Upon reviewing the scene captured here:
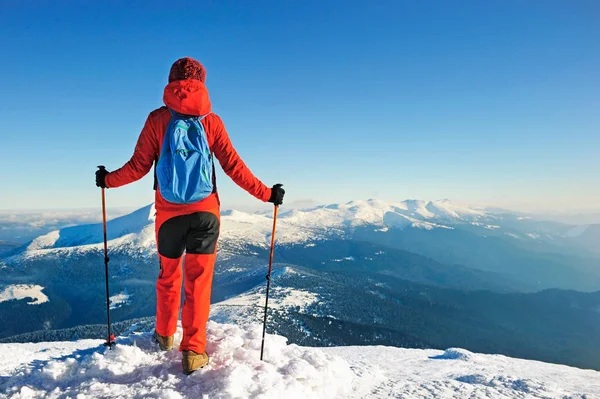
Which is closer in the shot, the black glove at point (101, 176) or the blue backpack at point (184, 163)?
the blue backpack at point (184, 163)

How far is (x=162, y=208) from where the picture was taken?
5801 mm

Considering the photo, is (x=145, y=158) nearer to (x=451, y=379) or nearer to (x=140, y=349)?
(x=140, y=349)

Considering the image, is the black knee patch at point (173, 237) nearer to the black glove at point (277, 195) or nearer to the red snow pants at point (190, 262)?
the red snow pants at point (190, 262)

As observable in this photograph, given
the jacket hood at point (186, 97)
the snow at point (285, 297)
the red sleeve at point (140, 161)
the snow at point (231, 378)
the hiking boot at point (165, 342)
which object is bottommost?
the snow at point (285, 297)

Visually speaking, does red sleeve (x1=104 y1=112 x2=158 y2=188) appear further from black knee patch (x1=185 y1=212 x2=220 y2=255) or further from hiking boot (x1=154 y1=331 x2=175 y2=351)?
hiking boot (x1=154 y1=331 x2=175 y2=351)

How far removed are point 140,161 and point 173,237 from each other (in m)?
1.40

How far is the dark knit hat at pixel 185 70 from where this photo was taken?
224 inches

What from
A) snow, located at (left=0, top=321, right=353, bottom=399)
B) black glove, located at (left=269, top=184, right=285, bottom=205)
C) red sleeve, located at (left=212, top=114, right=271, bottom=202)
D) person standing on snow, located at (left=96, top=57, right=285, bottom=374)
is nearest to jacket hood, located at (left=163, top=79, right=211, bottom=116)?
person standing on snow, located at (left=96, top=57, right=285, bottom=374)

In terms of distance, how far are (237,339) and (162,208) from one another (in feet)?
10.00

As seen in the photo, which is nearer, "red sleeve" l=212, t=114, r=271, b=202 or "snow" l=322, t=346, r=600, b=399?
"red sleeve" l=212, t=114, r=271, b=202

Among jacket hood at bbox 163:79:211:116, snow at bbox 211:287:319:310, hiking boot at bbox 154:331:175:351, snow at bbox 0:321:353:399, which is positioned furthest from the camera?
snow at bbox 211:287:319:310

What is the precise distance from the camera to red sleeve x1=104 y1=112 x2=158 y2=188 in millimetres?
5730

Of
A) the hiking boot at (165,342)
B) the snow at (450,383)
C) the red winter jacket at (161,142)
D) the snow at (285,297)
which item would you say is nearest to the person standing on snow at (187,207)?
the red winter jacket at (161,142)

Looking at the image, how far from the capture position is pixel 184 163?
533 centimetres
